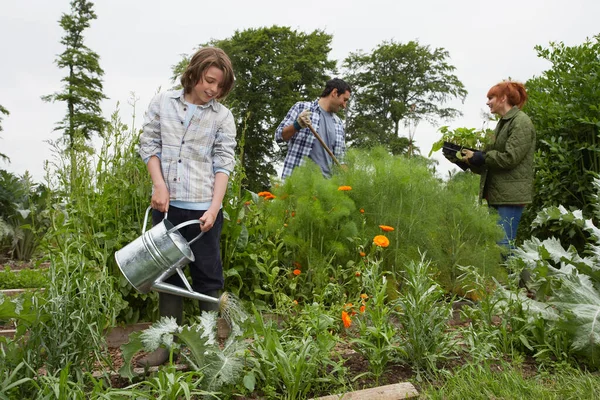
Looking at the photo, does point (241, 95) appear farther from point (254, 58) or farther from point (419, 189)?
point (419, 189)

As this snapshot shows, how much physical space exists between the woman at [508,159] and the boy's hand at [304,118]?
4.24 feet

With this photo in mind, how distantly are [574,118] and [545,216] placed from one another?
6.37 feet

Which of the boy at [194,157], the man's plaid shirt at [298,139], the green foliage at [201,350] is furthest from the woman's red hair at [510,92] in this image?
the green foliage at [201,350]

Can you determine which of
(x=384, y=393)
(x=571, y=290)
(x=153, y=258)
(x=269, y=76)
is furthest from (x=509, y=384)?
(x=269, y=76)

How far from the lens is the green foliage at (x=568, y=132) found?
5.13m

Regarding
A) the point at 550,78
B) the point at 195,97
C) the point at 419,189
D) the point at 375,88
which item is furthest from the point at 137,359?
the point at 375,88

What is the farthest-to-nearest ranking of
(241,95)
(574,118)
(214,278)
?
(241,95) < (574,118) < (214,278)

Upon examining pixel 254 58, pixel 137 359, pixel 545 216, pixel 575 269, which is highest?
pixel 254 58

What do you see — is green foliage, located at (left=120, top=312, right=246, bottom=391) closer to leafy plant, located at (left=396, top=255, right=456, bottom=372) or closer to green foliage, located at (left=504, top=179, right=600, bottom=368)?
leafy plant, located at (left=396, top=255, right=456, bottom=372)

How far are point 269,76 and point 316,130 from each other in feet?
69.9

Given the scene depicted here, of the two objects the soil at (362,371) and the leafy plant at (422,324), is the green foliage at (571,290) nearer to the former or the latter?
the soil at (362,371)

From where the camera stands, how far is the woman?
418 cm

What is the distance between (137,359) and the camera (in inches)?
113

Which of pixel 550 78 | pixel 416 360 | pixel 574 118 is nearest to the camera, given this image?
pixel 416 360
